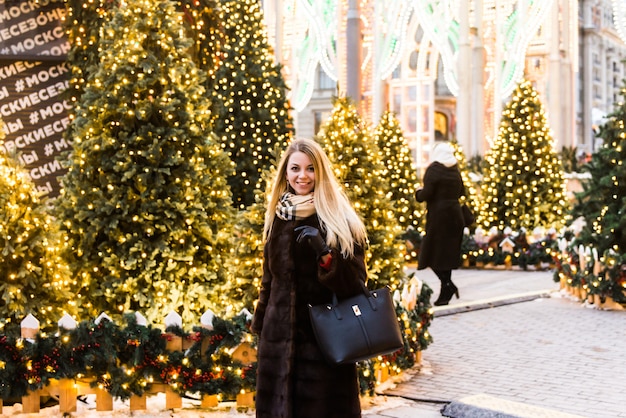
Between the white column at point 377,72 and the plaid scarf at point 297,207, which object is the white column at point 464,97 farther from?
the plaid scarf at point 297,207

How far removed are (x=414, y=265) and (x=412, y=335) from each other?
36.0 feet

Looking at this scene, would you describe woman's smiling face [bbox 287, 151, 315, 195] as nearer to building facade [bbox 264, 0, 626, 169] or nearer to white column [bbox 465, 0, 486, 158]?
building facade [bbox 264, 0, 626, 169]

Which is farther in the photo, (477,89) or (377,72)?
(477,89)

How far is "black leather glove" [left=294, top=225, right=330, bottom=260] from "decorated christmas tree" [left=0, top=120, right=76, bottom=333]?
9.67 feet

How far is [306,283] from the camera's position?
4.71 metres

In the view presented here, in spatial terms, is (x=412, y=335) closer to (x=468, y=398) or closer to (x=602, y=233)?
(x=468, y=398)

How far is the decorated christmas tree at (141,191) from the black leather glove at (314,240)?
12.2ft

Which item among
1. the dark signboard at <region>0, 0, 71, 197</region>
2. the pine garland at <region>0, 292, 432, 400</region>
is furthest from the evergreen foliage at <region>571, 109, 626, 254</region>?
the dark signboard at <region>0, 0, 71, 197</region>

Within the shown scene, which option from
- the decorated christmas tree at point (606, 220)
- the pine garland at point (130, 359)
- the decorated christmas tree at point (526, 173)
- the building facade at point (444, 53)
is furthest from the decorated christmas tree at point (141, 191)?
the decorated christmas tree at point (526, 173)

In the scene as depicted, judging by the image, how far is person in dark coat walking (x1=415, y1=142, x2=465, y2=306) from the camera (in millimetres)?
12398

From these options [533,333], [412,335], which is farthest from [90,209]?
[533,333]

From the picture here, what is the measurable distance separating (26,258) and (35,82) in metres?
7.20

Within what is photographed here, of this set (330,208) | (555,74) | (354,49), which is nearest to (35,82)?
(354,49)

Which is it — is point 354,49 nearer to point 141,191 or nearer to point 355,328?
point 141,191
